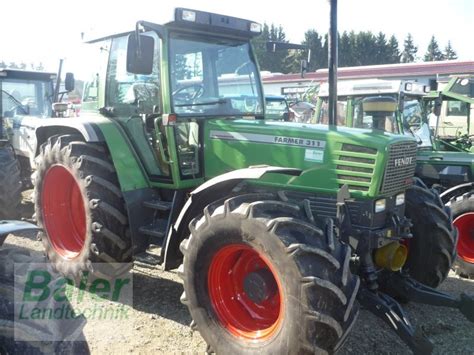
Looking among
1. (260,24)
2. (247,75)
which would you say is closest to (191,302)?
(247,75)

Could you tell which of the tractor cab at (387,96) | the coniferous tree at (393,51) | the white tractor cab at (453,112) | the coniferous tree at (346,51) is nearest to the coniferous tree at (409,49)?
the coniferous tree at (393,51)

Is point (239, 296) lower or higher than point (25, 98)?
lower

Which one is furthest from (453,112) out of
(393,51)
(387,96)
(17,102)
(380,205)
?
(393,51)

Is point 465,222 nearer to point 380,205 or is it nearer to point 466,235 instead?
point 466,235

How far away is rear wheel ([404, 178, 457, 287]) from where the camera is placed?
14.0ft

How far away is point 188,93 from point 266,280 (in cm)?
183

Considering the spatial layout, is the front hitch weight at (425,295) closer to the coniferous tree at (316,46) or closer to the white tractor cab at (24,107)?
the white tractor cab at (24,107)

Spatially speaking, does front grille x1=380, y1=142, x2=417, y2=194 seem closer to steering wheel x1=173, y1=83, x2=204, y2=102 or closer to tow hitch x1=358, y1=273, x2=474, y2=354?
tow hitch x1=358, y1=273, x2=474, y2=354

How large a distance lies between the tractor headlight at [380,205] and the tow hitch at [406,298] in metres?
0.58

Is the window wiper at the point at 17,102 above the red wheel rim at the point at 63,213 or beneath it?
above

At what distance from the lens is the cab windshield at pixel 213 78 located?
4.15m

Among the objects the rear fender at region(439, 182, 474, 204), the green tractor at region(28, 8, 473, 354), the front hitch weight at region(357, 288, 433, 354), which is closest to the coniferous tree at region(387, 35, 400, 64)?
the rear fender at region(439, 182, 474, 204)

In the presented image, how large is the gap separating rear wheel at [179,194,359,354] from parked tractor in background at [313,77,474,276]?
5.30ft

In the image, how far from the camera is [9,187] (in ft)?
21.9
